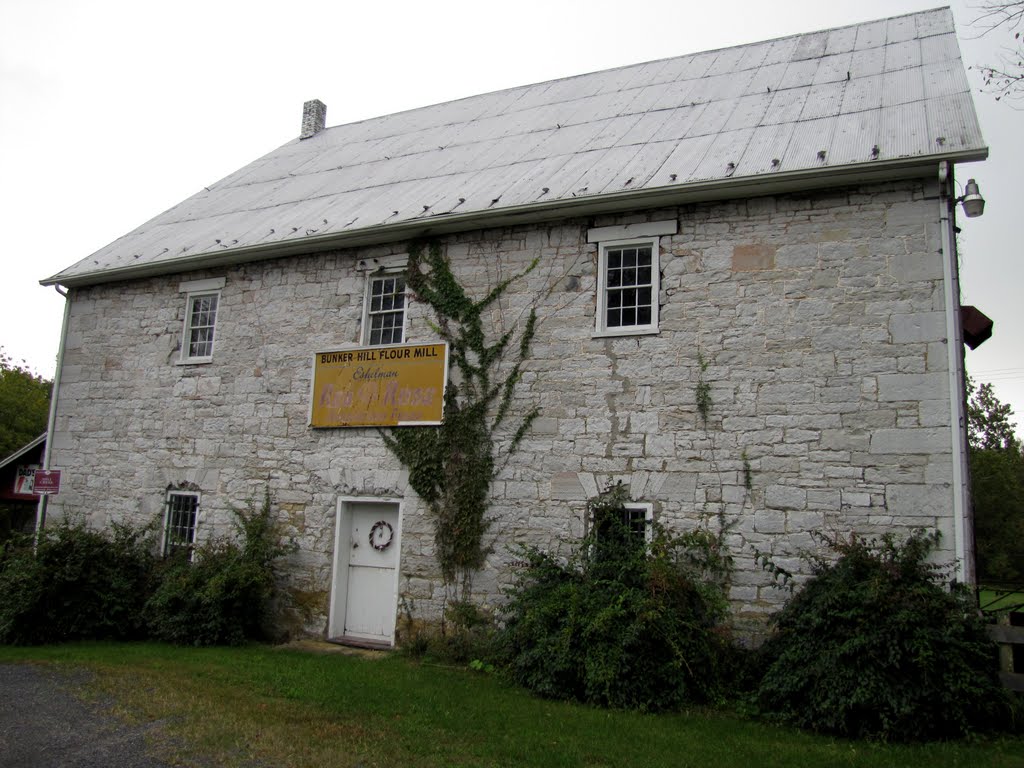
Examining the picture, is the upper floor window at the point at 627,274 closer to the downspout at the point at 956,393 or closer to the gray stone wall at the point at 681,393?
the gray stone wall at the point at 681,393

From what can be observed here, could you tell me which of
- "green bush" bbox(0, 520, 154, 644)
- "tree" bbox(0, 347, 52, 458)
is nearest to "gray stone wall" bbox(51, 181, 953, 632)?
"green bush" bbox(0, 520, 154, 644)

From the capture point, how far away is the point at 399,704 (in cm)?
784

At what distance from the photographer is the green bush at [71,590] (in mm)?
11070

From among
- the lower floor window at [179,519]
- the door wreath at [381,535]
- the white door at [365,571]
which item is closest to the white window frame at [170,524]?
the lower floor window at [179,519]

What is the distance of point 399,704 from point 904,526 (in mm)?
5414

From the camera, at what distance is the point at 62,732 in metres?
6.98

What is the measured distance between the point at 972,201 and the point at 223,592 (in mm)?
10246

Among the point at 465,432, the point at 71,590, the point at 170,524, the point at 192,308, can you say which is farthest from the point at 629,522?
the point at 192,308

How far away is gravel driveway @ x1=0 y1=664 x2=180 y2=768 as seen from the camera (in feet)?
20.6

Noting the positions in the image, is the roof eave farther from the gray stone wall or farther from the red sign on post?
the red sign on post

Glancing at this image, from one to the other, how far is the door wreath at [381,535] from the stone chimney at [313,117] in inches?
439

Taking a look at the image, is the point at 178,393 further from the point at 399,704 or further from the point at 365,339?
the point at 399,704

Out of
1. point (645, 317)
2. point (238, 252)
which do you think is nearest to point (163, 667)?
point (238, 252)

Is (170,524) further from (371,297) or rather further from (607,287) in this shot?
(607,287)
